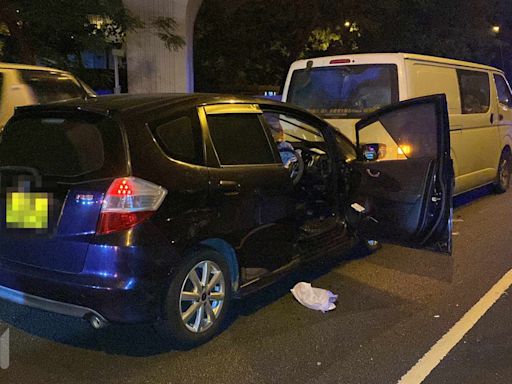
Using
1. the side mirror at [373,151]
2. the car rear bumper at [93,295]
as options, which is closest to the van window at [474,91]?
the side mirror at [373,151]

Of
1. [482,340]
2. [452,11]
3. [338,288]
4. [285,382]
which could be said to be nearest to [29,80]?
[338,288]

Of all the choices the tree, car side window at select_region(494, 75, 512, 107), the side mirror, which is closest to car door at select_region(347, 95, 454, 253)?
the side mirror

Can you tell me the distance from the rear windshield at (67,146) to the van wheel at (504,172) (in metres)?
7.41

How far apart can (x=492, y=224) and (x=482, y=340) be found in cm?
375

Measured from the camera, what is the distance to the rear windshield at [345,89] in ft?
21.9

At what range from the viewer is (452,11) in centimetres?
1909

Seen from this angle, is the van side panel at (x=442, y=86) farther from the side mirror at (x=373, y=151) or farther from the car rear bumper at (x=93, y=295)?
the car rear bumper at (x=93, y=295)

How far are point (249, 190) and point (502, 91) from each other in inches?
264

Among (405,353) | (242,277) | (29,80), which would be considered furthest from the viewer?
(29,80)

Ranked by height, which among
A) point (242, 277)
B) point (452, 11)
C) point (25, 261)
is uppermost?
point (452, 11)

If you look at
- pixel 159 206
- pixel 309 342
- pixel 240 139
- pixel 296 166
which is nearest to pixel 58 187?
pixel 159 206

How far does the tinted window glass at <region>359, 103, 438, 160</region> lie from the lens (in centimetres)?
478

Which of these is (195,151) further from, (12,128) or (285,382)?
(285,382)

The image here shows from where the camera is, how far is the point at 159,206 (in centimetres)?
348
